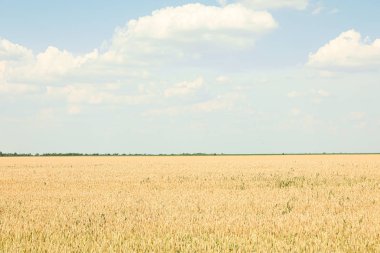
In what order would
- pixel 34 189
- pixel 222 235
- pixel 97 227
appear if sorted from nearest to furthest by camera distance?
pixel 222 235, pixel 97 227, pixel 34 189

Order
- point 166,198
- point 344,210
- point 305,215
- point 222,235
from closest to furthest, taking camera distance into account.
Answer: point 222,235 → point 305,215 → point 344,210 → point 166,198

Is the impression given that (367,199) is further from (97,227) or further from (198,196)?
(97,227)

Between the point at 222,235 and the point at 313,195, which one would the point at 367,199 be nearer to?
the point at 313,195

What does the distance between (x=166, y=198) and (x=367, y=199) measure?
7.09 m

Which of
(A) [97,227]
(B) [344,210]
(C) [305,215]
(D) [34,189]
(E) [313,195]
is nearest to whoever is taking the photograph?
(A) [97,227]

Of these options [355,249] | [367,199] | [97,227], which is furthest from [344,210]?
[97,227]

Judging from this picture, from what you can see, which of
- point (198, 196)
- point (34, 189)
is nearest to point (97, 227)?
point (198, 196)

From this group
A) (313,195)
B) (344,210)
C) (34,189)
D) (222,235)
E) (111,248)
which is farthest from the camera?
(34,189)

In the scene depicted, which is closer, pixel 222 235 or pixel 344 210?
pixel 222 235

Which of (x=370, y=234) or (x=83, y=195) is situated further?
(x=83, y=195)

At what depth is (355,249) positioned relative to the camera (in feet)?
31.0

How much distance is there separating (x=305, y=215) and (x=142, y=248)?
5.67 meters

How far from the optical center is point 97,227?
11.4 meters

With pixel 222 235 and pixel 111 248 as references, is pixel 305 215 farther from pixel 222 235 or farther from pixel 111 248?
pixel 111 248
